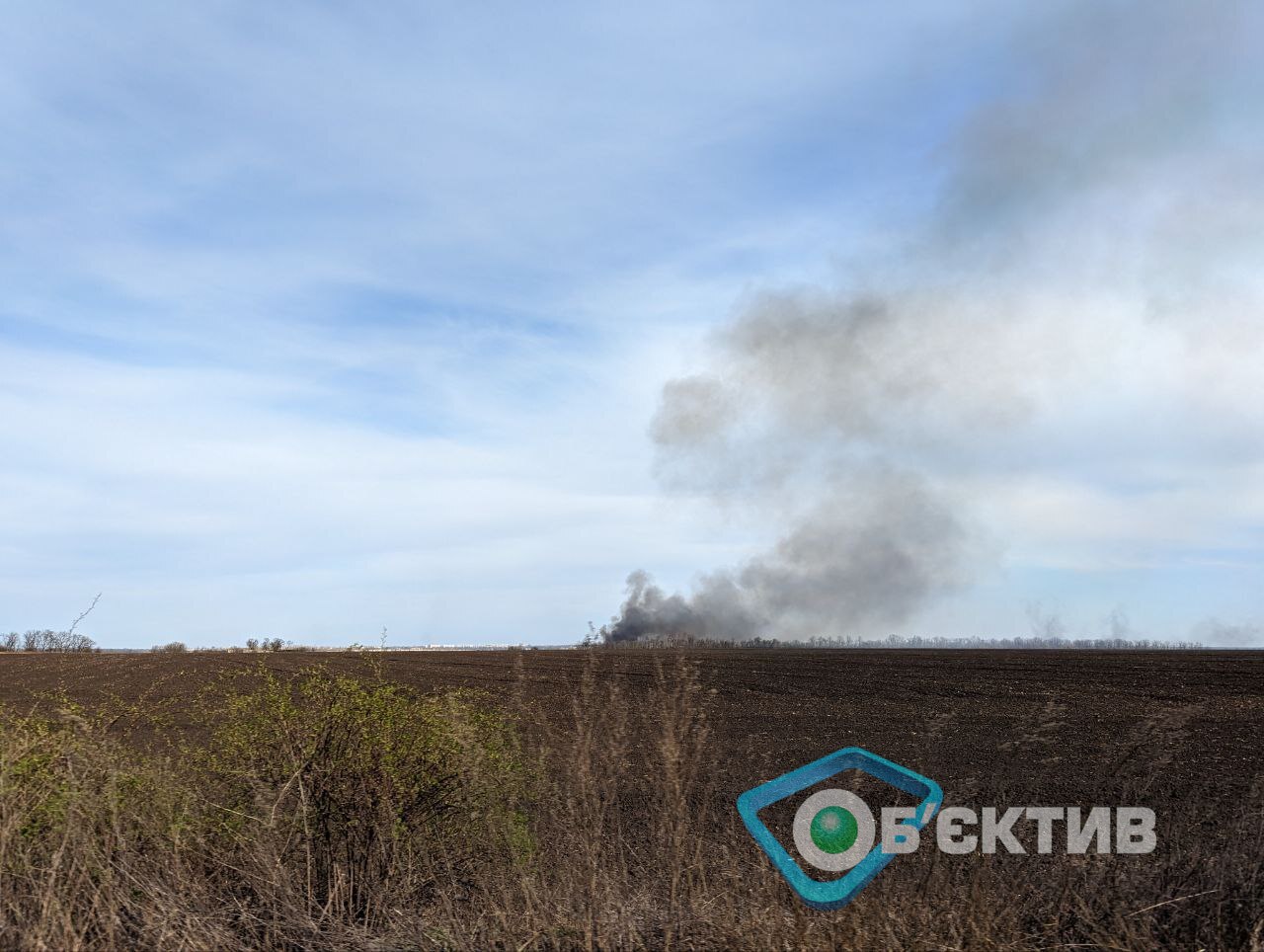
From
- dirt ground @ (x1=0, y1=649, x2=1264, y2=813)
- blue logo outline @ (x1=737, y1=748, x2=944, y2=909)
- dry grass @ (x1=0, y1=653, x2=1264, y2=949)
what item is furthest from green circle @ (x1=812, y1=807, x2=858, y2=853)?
dirt ground @ (x1=0, y1=649, x2=1264, y2=813)

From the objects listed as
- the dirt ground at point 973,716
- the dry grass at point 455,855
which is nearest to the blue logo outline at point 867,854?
the dry grass at point 455,855

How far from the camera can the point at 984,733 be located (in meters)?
25.4

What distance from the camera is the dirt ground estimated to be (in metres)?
5.77

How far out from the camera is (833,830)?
23.4 ft

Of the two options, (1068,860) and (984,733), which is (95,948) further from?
(984,733)

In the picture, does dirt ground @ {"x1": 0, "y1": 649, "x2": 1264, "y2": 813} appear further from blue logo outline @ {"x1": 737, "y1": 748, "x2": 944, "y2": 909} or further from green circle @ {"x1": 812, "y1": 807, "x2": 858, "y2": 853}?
green circle @ {"x1": 812, "y1": 807, "x2": 858, "y2": 853}

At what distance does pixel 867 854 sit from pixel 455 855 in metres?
3.02

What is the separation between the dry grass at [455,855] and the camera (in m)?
4.71

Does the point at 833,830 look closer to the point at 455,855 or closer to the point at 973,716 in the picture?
the point at 455,855

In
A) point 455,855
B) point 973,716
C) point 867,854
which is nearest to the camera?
point 867,854

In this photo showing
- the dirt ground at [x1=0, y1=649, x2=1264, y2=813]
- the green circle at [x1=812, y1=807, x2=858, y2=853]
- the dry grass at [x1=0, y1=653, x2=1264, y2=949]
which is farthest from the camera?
the green circle at [x1=812, y1=807, x2=858, y2=853]

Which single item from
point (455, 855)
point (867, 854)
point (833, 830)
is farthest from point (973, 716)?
point (867, 854)

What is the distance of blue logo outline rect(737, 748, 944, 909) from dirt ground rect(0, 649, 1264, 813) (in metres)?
0.23

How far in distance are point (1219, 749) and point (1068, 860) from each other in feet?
66.4
